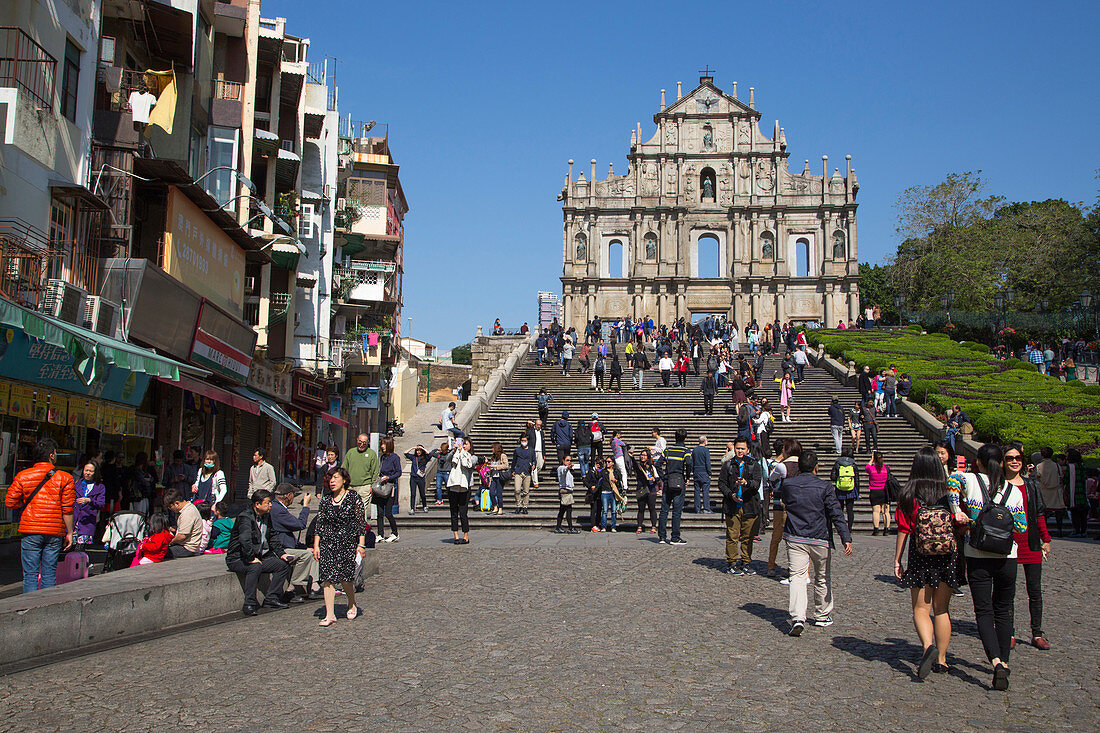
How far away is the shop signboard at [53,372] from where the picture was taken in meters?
12.4

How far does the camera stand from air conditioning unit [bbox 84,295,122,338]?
584 inches

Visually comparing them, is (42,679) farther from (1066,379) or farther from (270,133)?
(1066,379)

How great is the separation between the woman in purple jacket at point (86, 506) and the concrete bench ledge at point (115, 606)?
2037 mm

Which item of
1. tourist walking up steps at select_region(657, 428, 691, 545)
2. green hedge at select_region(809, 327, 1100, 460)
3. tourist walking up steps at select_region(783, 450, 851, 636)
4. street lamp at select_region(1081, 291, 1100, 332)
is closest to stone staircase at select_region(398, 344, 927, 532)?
green hedge at select_region(809, 327, 1100, 460)

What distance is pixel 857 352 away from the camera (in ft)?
123

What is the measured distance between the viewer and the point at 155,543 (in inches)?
436

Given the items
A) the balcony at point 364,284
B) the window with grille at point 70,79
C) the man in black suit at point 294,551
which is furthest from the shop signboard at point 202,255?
the balcony at point 364,284

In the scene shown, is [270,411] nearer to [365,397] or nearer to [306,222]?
[306,222]

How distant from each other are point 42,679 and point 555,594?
5294 mm

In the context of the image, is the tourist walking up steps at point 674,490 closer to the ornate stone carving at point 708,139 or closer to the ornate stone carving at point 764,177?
the ornate stone carving at point 764,177

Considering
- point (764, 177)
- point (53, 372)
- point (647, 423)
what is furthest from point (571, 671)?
point (764, 177)

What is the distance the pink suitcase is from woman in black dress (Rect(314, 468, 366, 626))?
266cm

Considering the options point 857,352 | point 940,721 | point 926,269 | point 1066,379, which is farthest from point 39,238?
point 926,269

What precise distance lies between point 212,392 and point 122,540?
18.6ft
